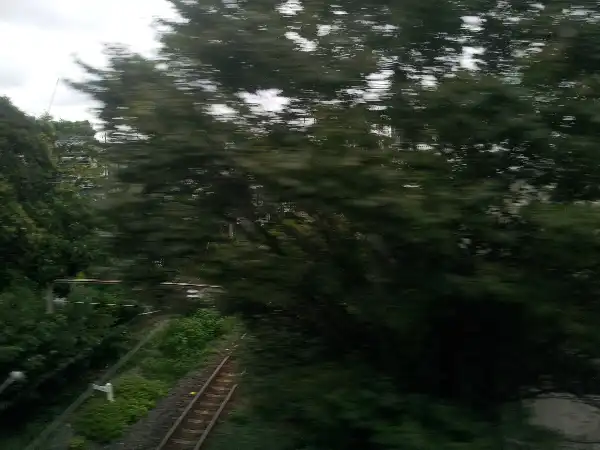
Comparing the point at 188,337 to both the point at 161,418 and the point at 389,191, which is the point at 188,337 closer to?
the point at 161,418

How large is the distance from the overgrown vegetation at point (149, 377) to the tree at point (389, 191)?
11.4 ft

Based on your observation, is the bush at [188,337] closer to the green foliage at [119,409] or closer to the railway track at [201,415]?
the green foliage at [119,409]

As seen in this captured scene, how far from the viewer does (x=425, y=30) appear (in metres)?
4.43

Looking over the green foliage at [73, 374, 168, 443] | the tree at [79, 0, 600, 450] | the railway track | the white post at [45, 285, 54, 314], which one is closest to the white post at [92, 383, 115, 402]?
the green foliage at [73, 374, 168, 443]

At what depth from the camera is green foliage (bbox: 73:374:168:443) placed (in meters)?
11.4

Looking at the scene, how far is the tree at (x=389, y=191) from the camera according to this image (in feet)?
12.3

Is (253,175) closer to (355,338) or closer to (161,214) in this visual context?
(161,214)

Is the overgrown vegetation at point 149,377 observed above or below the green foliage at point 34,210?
below

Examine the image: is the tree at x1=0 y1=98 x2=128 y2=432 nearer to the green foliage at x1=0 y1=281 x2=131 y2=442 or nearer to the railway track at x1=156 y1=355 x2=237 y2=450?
the green foliage at x1=0 y1=281 x2=131 y2=442

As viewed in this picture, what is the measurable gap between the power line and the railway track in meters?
1.64

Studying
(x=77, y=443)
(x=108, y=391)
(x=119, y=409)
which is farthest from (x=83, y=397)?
(x=77, y=443)

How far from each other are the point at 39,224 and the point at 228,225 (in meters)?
10.3

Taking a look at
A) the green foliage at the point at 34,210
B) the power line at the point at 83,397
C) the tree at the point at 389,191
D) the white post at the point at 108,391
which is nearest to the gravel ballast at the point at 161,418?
the white post at the point at 108,391

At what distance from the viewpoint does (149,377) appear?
49.0ft
